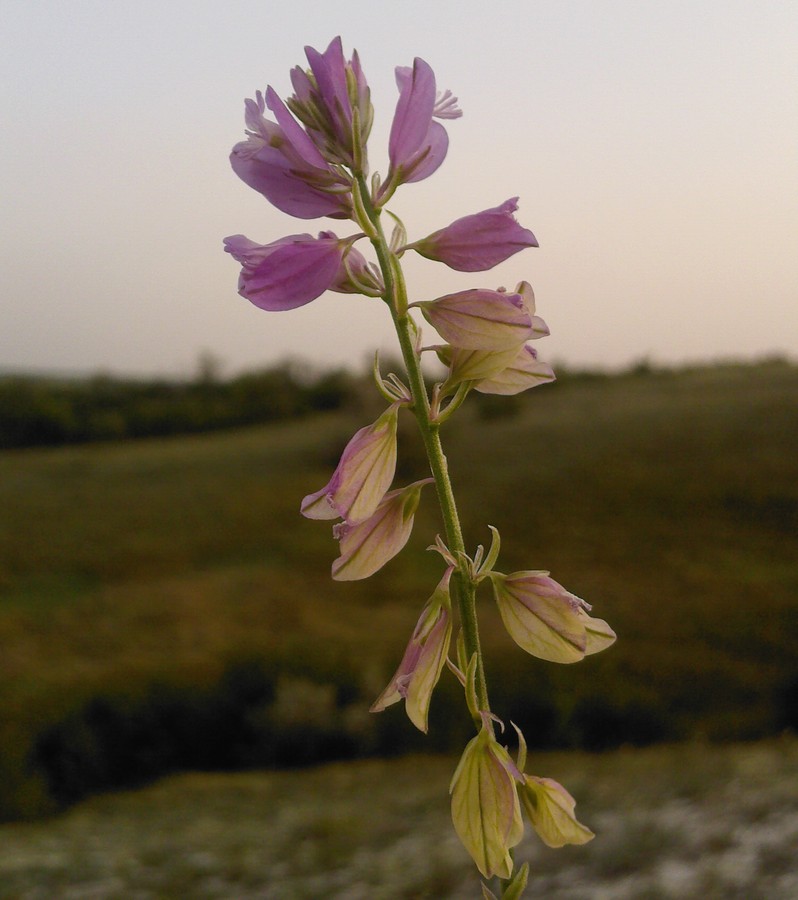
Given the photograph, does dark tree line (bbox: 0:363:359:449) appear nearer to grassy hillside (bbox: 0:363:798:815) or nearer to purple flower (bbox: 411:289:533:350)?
grassy hillside (bbox: 0:363:798:815)

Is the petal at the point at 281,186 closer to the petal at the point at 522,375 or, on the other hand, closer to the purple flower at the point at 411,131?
the purple flower at the point at 411,131

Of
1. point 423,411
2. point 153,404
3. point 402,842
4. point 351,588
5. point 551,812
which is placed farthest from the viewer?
point 153,404

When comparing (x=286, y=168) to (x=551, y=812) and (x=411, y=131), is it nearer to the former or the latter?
(x=411, y=131)

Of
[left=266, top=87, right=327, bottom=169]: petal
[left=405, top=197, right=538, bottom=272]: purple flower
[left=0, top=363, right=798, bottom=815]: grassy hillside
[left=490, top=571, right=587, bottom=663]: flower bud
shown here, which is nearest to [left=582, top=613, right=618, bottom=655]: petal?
[left=490, top=571, right=587, bottom=663]: flower bud

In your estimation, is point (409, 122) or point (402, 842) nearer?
point (409, 122)

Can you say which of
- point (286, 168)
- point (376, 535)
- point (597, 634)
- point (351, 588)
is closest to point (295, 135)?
point (286, 168)

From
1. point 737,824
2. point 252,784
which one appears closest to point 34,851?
point 252,784
